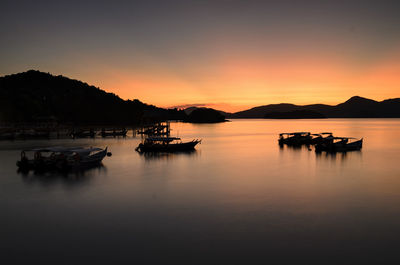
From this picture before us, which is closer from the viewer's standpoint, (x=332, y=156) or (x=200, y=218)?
(x=200, y=218)

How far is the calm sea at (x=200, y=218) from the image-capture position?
42.7ft

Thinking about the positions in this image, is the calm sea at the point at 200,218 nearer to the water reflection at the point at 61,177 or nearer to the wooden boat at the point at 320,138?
the water reflection at the point at 61,177

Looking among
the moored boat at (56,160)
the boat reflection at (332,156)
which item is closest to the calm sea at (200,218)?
the moored boat at (56,160)

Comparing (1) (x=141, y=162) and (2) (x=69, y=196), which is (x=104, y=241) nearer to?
(2) (x=69, y=196)

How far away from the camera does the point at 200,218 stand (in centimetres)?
1786

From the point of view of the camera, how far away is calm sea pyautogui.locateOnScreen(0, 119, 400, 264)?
13008 mm

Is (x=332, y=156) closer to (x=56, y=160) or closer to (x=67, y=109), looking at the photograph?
(x=56, y=160)

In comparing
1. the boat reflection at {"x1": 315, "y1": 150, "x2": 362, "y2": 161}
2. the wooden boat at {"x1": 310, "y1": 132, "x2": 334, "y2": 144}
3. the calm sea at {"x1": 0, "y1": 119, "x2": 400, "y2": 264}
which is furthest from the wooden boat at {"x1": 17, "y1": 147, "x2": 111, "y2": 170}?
the wooden boat at {"x1": 310, "y1": 132, "x2": 334, "y2": 144}


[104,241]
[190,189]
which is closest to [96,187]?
[190,189]

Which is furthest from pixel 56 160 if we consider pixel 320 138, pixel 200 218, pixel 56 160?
pixel 320 138

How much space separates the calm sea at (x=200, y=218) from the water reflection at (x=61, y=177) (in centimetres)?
11

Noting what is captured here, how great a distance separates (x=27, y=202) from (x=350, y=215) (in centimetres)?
2293

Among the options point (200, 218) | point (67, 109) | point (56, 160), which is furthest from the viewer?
point (67, 109)

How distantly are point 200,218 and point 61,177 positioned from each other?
18516mm
